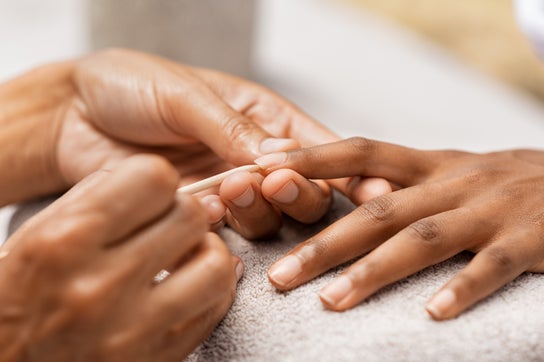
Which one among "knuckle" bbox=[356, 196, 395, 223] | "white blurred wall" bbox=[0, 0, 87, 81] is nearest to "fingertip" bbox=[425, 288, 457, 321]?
"knuckle" bbox=[356, 196, 395, 223]

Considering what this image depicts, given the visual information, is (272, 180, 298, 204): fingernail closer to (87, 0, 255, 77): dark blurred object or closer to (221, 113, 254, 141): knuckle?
(221, 113, 254, 141): knuckle

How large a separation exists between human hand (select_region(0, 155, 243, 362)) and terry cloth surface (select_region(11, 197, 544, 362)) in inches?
3.7

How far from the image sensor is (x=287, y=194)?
70cm

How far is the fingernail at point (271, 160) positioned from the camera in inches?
27.7

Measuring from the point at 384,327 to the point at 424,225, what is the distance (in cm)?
12

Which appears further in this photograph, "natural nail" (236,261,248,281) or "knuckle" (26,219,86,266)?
"natural nail" (236,261,248,281)

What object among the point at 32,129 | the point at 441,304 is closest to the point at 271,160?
the point at 441,304

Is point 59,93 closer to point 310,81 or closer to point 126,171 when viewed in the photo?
point 126,171

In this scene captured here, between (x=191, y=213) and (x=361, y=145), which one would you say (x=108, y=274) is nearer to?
(x=191, y=213)

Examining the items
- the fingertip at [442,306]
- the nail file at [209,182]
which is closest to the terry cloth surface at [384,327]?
the fingertip at [442,306]

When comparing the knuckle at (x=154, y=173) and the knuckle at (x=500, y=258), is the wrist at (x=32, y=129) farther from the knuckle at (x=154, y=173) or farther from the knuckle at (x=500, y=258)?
the knuckle at (x=500, y=258)

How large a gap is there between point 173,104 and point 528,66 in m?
1.81

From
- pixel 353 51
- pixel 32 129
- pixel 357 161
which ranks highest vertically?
pixel 357 161

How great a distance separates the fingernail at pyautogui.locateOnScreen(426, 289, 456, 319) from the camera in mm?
585
